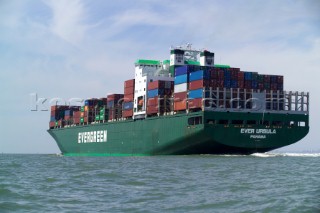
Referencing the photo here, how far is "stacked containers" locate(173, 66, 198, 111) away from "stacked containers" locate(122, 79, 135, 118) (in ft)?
38.1

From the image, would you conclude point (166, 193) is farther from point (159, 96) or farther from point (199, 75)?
point (159, 96)

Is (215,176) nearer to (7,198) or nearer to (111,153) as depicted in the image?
(7,198)

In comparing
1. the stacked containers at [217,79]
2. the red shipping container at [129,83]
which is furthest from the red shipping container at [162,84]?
the stacked containers at [217,79]

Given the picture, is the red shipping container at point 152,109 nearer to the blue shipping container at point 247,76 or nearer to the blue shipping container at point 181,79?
the blue shipping container at point 181,79

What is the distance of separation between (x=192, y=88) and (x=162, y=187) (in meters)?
31.3

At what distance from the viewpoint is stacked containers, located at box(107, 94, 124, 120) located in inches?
2763

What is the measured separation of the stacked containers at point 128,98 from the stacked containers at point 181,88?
11.6 metres

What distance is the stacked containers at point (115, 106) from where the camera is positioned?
7019 cm

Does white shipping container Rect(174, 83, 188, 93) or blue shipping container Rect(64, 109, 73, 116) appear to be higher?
white shipping container Rect(174, 83, 188, 93)

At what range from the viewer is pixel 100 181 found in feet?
78.8

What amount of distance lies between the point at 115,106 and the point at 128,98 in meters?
5.07

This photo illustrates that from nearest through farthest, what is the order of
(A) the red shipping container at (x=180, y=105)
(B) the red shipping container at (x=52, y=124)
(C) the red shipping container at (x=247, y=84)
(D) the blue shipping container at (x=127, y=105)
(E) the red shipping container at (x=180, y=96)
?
(C) the red shipping container at (x=247, y=84), (A) the red shipping container at (x=180, y=105), (E) the red shipping container at (x=180, y=96), (D) the blue shipping container at (x=127, y=105), (B) the red shipping container at (x=52, y=124)

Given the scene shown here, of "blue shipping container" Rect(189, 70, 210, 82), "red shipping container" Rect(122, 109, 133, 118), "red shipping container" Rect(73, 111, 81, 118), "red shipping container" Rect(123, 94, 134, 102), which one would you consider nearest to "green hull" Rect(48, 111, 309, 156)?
"blue shipping container" Rect(189, 70, 210, 82)

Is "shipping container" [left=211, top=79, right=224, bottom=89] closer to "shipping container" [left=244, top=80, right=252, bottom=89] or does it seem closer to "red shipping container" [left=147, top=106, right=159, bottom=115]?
"shipping container" [left=244, top=80, right=252, bottom=89]
